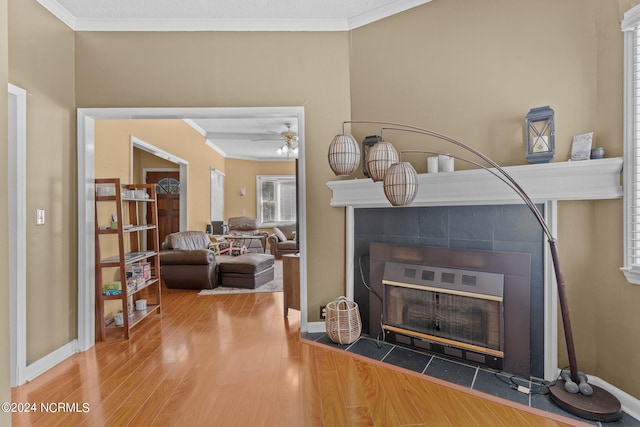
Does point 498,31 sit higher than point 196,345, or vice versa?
point 498,31

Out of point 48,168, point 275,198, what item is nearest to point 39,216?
point 48,168

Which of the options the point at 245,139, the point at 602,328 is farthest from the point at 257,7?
the point at 245,139

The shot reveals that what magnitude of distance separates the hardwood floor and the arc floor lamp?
0.66 ft

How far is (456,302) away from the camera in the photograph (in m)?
2.47

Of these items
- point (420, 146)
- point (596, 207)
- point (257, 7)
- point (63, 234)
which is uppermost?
point (257, 7)

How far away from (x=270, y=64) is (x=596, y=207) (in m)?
2.82

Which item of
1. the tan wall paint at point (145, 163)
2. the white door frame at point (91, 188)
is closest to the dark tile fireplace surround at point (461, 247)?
the white door frame at point (91, 188)

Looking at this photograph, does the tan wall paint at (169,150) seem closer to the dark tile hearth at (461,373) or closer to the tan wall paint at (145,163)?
the tan wall paint at (145,163)

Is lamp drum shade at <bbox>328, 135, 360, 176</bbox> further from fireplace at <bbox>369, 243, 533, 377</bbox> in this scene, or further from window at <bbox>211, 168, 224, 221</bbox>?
window at <bbox>211, 168, 224, 221</bbox>

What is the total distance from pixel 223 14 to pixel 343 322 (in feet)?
9.74

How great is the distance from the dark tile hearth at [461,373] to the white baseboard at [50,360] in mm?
2098

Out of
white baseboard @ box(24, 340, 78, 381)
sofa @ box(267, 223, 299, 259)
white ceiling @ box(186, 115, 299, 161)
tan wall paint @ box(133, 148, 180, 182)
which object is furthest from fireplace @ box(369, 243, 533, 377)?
tan wall paint @ box(133, 148, 180, 182)

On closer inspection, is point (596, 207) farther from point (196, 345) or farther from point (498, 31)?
point (196, 345)

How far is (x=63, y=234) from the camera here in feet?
9.09
